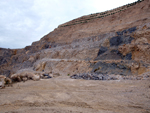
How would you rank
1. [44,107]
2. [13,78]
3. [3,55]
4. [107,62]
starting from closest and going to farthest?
[44,107]
[13,78]
[107,62]
[3,55]

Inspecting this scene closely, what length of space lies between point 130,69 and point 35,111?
919 cm

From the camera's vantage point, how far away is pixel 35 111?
309cm

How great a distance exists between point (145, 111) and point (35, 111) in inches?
122

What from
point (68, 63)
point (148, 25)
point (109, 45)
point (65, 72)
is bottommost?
point (65, 72)

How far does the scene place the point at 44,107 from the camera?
3363 millimetres

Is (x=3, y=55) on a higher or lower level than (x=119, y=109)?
higher

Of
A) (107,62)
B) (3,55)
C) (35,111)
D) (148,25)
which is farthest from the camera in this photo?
(3,55)

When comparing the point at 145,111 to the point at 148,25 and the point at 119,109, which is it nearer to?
the point at 119,109

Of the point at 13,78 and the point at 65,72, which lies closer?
the point at 13,78

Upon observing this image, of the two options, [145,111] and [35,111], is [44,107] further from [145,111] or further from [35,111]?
[145,111]

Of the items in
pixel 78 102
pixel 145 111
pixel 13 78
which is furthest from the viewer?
pixel 13 78

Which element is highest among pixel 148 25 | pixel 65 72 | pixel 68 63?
pixel 148 25

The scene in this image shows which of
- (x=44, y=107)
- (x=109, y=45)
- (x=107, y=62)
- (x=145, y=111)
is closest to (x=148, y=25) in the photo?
(x=109, y=45)

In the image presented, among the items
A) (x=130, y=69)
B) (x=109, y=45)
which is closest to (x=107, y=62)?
(x=130, y=69)
